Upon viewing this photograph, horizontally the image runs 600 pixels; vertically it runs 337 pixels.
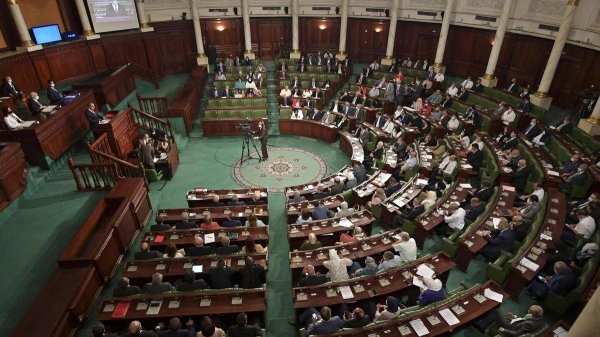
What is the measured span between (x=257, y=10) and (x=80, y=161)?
14250 mm

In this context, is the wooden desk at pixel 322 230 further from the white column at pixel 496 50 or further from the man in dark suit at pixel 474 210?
the white column at pixel 496 50

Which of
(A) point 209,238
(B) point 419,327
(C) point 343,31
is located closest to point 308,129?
(A) point 209,238

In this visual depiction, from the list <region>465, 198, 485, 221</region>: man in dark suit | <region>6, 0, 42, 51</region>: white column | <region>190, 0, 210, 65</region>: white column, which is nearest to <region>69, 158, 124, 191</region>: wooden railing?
<region>6, 0, 42, 51</region>: white column

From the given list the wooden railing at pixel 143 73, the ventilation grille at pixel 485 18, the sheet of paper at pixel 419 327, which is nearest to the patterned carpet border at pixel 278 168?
the sheet of paper at pixel 419 327

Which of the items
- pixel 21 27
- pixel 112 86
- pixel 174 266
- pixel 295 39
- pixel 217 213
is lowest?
pixel 217 213

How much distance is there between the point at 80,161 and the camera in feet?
34.9

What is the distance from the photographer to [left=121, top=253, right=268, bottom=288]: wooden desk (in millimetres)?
6777

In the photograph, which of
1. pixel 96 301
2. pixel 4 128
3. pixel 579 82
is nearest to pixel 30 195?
pixel 4 128

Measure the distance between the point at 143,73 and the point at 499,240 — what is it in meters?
16.1

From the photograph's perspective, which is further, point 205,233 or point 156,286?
point 205,233

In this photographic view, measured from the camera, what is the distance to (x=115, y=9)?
1616cm

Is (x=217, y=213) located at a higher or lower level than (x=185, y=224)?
lower

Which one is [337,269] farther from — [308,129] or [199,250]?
[308,129]

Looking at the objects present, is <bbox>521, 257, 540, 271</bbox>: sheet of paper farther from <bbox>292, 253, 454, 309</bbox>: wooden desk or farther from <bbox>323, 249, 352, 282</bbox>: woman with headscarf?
<bbox>323, 249, 352, 282</bbox>: woman with headscarf
